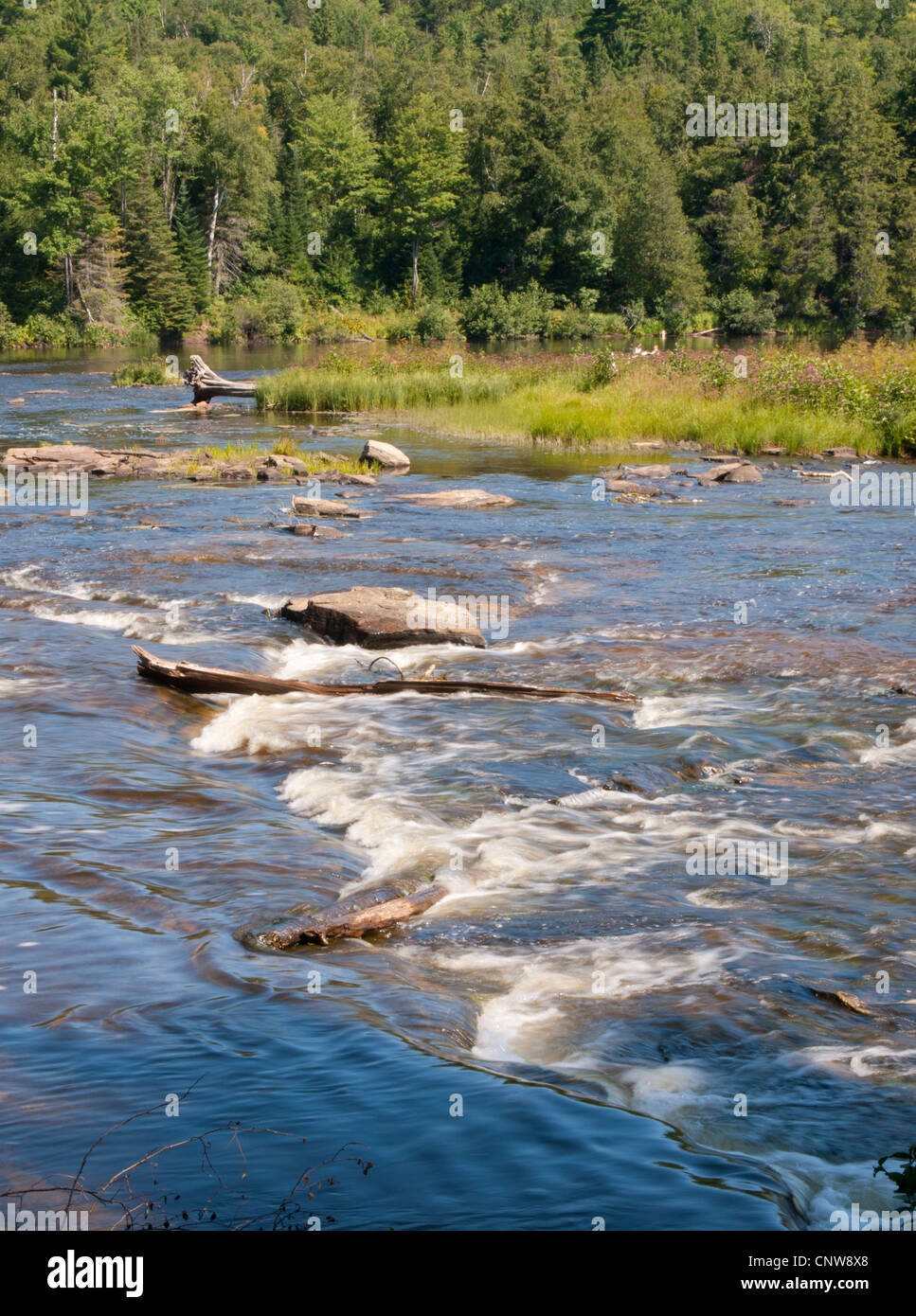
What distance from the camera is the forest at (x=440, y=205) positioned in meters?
74.9

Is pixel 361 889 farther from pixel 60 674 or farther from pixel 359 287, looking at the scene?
pixel 359 287

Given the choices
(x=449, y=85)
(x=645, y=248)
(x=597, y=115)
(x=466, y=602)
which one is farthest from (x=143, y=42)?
(x=466, y=602)

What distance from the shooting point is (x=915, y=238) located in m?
73.1

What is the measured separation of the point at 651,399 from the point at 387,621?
18390mm

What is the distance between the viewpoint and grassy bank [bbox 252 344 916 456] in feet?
84.5

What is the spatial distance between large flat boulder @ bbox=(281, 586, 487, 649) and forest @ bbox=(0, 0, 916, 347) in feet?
182

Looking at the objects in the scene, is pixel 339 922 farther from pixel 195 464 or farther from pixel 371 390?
Answer: pixel 371 390

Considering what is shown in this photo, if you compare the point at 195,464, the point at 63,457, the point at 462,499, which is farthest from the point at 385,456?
→ the point at 63,457
